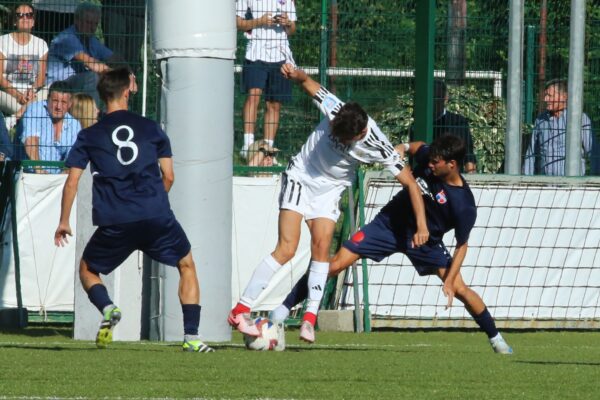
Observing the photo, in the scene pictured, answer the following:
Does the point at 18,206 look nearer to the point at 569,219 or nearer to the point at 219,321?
the point at 219,321

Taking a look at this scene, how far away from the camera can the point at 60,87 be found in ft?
44.2

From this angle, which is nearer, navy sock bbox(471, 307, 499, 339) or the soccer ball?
the soccer ball

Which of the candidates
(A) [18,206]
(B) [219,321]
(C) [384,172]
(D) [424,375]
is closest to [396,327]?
(C) [384,172]

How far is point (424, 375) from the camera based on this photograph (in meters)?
7.95

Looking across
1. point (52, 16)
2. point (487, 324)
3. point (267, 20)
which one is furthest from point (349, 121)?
point (52, 16)

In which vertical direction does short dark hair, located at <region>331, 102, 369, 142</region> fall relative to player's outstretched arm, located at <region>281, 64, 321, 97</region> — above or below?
below

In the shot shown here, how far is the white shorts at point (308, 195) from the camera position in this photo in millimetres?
10461

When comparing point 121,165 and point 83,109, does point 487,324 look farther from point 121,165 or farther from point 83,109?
point 83,109

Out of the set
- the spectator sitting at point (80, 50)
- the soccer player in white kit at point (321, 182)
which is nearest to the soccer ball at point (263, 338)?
the soccer player in white kit at point (321, 182)

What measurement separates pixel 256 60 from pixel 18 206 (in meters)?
2.72

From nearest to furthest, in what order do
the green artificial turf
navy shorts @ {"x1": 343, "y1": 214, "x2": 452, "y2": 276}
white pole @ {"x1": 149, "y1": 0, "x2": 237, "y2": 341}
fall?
the green artificial turf < navy shorts @ {"x1": 343, "y1": 214, "x2": 452, "y2": 276} < white pole @ {"x1": 149, "y1": 0, "x2": 237, "y2": 341}

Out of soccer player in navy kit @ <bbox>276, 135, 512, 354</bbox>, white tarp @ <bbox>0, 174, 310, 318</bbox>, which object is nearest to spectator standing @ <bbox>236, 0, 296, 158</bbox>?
white tarp @ <bbox>0, 174, 310, 318</bbox>

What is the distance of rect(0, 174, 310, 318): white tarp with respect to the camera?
507 inches

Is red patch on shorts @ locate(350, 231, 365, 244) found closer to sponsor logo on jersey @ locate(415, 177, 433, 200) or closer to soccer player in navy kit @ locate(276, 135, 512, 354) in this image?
soccer player in navy kit @ locate(276, 135, 512, 354)
